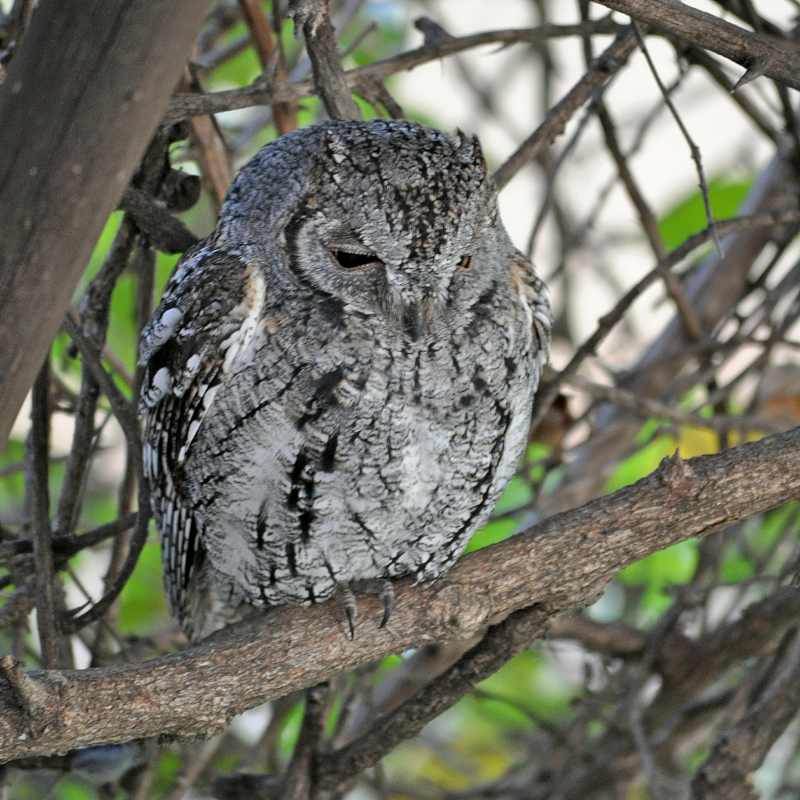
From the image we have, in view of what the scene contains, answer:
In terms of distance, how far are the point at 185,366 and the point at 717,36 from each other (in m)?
0.88

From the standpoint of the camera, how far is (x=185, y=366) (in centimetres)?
183

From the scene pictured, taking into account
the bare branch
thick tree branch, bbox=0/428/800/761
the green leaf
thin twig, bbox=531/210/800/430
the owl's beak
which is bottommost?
thick tree branch, bbox=0/428/800/761

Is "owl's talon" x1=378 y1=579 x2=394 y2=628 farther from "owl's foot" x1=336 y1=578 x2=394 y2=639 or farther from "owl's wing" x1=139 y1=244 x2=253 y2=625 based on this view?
"owl's wing" x1=139 y1=244 x2=253 y2=625

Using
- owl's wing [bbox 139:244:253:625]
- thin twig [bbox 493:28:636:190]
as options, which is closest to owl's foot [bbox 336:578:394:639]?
owl's wing [bbox 139:244:253:625]

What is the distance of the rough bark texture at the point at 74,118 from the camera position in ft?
3.30

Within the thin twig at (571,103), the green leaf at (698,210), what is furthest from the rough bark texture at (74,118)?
the green leaf at (698,210)

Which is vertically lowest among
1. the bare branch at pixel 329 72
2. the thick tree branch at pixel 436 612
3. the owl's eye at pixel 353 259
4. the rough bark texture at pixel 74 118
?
the thick tree branch at pixel 436 612

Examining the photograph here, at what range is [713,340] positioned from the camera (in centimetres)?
254

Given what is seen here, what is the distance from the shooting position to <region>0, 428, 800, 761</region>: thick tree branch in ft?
4.89

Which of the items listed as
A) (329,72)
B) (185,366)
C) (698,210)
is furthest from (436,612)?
(698,210)

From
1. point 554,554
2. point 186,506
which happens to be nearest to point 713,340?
point 554,554

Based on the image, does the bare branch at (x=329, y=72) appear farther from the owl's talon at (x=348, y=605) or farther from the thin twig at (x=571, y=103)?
the owl's talon at (x=348, y=605)

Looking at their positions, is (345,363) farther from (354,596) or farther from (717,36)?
(717,36)

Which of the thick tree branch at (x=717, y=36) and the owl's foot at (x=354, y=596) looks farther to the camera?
the owl's foot at (x=354, y=596)
